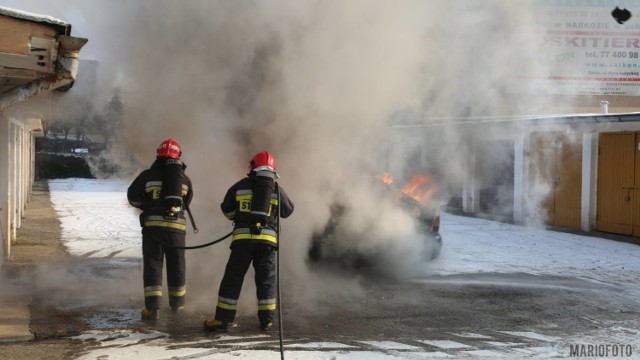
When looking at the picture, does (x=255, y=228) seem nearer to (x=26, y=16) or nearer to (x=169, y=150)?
(x=169, y=150)

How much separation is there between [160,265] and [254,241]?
0.97 meters

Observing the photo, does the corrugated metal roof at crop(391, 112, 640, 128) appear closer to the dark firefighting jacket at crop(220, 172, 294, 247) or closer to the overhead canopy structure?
the dark firefighting jacket at crop(220, 172, 294, 247)

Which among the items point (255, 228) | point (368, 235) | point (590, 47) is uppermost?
point (590, 47)

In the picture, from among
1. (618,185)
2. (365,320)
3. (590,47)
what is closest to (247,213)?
(365,320)

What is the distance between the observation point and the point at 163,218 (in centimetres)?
528

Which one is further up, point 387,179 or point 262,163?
point 262,163

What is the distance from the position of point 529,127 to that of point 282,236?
905 centimetres

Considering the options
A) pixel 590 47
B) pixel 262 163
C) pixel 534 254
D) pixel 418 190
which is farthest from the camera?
pixel 590 47

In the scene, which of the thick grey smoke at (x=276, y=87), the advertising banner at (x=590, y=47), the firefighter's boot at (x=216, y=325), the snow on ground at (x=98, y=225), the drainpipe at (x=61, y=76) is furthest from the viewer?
the advertising banner at (x=590, y=47)

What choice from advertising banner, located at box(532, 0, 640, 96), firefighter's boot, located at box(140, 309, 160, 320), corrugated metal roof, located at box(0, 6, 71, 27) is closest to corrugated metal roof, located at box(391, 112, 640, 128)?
advertising banner, located at box(532, 0, 640, 96)

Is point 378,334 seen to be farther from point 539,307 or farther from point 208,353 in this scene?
point 539,307

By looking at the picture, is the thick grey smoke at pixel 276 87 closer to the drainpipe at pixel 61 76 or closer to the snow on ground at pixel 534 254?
the snow on ground at pixel 534 254

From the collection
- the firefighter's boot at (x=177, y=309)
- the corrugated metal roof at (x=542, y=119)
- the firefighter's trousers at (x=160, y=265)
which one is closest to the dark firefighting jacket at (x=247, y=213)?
the firefighter's trousers at (x=160, y=265)

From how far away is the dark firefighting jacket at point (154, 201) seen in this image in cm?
527
